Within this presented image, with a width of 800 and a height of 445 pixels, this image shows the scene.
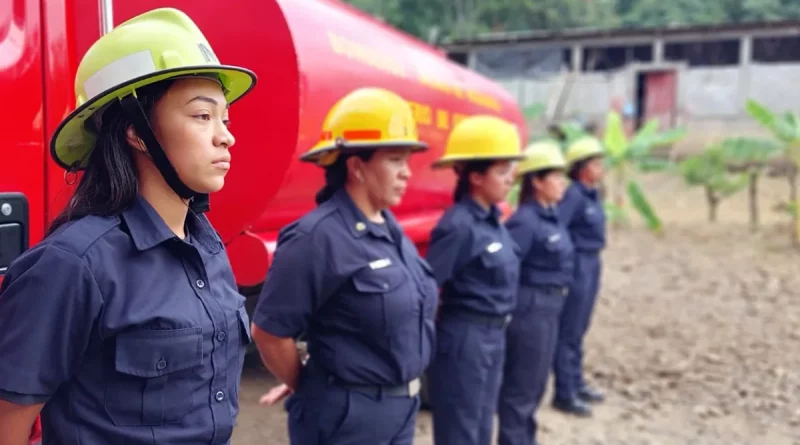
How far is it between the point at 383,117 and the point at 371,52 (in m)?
0.85

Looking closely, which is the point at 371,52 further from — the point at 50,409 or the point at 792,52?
the point at 792,52

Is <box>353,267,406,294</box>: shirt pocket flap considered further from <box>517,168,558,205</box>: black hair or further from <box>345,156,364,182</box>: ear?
<box>517,168,558,205</box>: black hair

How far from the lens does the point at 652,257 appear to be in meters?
10.2

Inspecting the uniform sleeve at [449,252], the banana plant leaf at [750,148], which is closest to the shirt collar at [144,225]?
the uniform sleeve at [449,252]

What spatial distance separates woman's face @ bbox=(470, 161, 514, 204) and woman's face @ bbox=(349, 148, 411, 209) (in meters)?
1.01

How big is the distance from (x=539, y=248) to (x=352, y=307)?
210 cm

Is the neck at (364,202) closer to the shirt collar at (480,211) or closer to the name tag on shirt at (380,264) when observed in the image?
the name tag on shirt at (380,264)

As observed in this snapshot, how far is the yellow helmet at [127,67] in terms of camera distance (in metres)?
1.29

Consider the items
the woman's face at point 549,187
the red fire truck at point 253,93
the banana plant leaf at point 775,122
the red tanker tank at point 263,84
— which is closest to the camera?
the red fire truck at point 253,93

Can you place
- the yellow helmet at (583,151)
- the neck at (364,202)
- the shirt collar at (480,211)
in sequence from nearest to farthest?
the neck at (364,202)
the shirt collar at (480,211)
the yellow helmet at (583,151)

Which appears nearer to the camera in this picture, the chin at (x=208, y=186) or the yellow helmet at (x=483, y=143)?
the chin at (x=208, y=186)

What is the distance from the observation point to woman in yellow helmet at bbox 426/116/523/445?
303cm

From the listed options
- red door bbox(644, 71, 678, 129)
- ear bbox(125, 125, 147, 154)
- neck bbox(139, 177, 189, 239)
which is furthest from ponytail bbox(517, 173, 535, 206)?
red door bbox(644, 71, 678, 129)

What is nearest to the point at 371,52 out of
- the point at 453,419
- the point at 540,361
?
the point at 453,419
